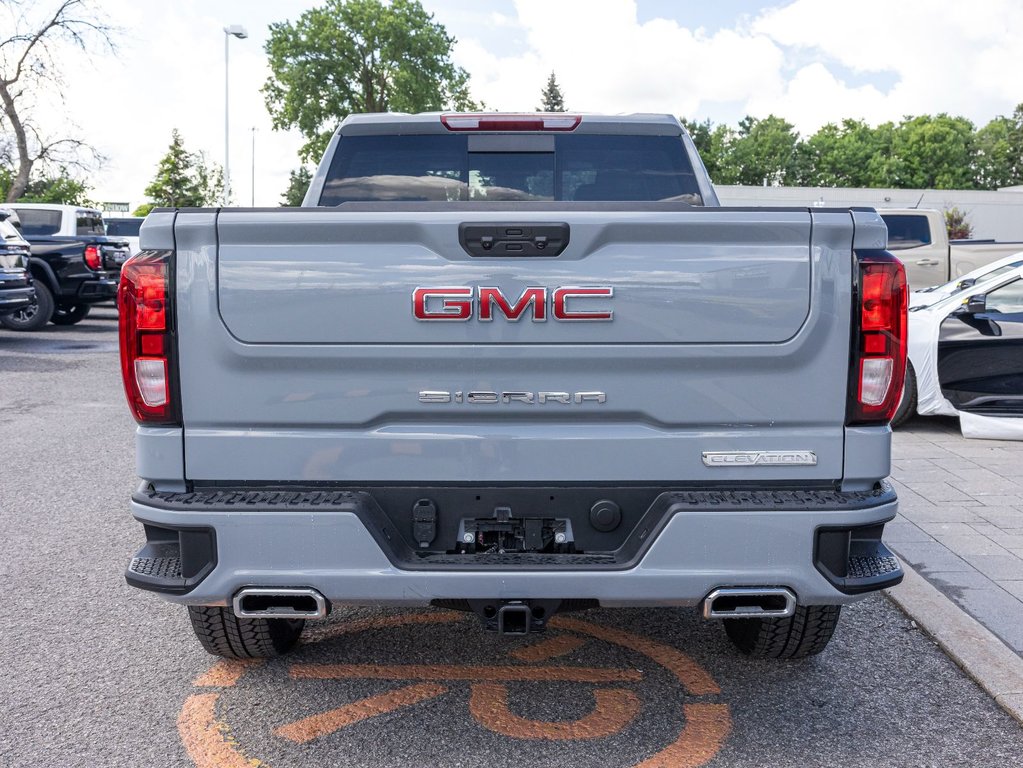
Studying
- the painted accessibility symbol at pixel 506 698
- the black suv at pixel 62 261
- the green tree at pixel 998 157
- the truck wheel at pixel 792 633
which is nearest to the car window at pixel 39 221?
the black suv at pixel 62 261

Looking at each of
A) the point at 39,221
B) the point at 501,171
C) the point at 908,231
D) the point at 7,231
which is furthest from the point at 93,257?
the point at 501,171

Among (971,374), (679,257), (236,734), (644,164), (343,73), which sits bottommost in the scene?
(236,734)

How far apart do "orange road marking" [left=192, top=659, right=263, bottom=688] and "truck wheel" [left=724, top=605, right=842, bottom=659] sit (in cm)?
188

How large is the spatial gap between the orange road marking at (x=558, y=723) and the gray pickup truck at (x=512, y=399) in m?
0.48

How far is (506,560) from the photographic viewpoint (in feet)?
10.1

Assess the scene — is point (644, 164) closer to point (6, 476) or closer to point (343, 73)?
point (6, 476)

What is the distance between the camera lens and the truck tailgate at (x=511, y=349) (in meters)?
3.01

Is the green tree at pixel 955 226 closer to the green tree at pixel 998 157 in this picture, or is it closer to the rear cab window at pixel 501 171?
the rear cab window at pixel 501 171

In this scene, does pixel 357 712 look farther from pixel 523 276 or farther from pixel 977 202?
pixel 977 202

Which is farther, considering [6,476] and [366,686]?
[6,476]

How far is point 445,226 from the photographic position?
3.01m

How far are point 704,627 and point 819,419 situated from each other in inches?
65.3

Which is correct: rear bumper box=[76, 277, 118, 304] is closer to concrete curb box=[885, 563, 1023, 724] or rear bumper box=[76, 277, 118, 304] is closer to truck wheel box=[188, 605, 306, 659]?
truck wheel box=[188, 605, 306, 659]

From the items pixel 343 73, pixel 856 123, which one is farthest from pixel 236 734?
pixel 856 123
